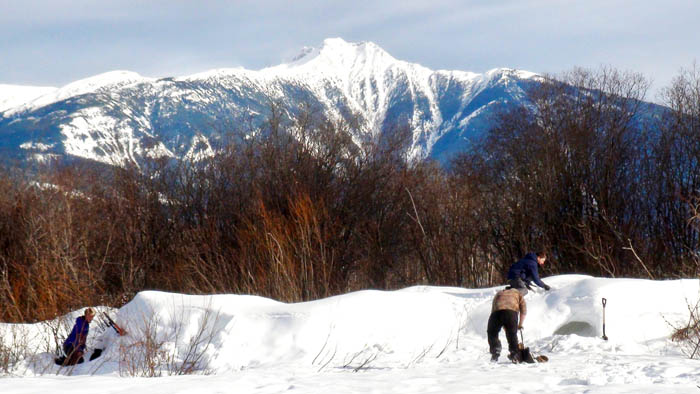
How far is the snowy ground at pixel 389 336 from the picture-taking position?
1127 centimetres

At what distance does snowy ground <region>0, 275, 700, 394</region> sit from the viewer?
1127cm

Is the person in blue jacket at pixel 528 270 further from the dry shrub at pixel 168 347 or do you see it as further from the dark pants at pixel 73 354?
the dark pants at pixel 73 354

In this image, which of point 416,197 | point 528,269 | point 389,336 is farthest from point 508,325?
point 416,197

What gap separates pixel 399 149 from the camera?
116 ft

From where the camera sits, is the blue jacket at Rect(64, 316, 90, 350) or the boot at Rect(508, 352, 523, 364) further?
the blue jacket at Rect(64, 316, 90, 350)

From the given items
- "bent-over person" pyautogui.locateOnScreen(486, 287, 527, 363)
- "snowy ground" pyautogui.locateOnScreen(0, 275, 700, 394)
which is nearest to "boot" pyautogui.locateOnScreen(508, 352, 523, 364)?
"bent-over person" pyautogui.locateOnScreen(486, 287, 527, 363)

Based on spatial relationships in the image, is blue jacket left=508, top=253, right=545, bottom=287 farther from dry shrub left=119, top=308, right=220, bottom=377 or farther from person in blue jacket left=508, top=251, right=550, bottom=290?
dry shrub left=119, top=308, right=220, bottom=377

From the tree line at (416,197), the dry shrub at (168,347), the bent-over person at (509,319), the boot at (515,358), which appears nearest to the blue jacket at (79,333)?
the dry shrub at (168,347)

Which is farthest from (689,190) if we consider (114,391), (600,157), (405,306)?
(114,391)

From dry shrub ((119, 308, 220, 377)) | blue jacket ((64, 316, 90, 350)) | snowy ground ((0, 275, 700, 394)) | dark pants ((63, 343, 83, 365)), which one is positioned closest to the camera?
snowy ground ((0, 275, 700, 394))

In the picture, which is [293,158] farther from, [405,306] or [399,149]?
[405,306]

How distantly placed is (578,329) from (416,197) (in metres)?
19.2

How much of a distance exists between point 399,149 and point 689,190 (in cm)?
1335

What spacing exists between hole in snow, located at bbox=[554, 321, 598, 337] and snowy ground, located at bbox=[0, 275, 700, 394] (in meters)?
0.03
